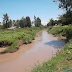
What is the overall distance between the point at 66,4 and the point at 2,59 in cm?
993

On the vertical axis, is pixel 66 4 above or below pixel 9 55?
above

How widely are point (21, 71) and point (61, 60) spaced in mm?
2232

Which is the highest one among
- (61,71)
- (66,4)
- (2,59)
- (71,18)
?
(66,4)

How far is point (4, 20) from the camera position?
172 feet

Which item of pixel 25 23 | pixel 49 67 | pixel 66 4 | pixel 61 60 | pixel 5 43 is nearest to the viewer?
pixel 49 67

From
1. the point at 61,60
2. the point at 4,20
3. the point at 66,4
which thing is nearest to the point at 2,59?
the point at 61,60

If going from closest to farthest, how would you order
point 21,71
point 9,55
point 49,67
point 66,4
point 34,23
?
point 49,67 < point 21,71 < point 9,55 < point 66,4 < point 34,23

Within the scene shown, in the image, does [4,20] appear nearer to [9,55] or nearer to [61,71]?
[9,55]

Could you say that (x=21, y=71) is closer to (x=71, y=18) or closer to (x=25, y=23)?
(x=71, y=18)

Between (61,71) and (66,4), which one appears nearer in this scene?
(61,71)

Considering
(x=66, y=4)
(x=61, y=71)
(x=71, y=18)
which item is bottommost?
(x=61, y=71)

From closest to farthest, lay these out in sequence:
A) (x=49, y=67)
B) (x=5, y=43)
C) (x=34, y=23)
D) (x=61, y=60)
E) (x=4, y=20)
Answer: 1. (x=49, y=67)
2. (x=61, y=60)
3. (x=5, y=43)
4. (x=4, y=20)
5. (x=34, y=23)

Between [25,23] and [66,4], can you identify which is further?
[25,23]

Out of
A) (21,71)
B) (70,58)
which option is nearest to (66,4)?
(70,58)
